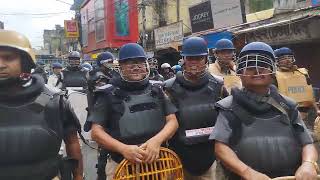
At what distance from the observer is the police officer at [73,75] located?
8617 mm

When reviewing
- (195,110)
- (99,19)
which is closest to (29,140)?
(195,110)

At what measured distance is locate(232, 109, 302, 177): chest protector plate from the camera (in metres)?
2.47

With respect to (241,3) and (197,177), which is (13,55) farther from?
(241,3)

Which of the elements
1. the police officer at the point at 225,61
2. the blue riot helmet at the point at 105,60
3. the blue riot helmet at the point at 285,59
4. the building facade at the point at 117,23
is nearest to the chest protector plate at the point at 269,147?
the police officer at the point at 225,61

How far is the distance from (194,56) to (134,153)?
1.25 metres

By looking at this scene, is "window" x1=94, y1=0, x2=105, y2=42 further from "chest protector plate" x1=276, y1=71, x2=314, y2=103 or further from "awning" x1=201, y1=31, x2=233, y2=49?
"chest protector plate" x1=276, y1=71, x2=314, y2=103

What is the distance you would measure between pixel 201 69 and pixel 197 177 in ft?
3.34

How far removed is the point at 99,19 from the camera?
29703 millimetres

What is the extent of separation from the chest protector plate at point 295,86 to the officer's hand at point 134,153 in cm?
378

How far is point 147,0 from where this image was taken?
29.1 m

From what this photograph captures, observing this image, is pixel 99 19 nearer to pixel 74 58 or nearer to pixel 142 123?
pixel 74 58

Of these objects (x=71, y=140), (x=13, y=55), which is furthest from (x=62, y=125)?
(x=13, y=55)

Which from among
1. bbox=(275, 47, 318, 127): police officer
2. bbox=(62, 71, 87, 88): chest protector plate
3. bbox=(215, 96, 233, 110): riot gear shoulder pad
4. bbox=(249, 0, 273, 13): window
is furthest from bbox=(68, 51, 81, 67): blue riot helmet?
bbox=(249, 0, 273, 13): window

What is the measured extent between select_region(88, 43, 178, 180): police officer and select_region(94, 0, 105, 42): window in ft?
83.2
